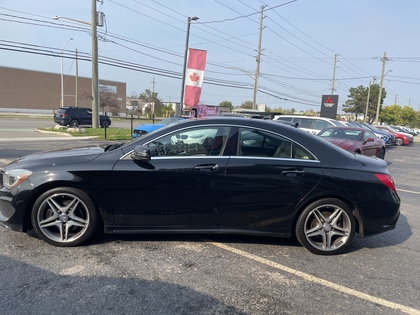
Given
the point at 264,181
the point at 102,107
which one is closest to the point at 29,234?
the point at 264,181

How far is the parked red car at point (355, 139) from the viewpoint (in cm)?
1087

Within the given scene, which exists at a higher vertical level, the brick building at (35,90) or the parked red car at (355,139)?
the brick building at (35,90)

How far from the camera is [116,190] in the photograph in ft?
12.2

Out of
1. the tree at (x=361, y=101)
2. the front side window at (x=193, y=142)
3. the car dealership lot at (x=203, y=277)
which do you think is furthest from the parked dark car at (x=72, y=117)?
the tree at (x=361, y=101)

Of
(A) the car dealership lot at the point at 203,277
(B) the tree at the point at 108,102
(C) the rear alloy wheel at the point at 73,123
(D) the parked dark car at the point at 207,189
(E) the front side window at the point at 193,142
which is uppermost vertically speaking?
(B) the tree at the point at 108,102

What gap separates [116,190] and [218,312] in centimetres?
174

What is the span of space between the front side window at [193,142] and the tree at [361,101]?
86.7m

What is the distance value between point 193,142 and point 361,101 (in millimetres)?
88547

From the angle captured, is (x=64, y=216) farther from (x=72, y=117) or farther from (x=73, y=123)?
(x=73, y=123)

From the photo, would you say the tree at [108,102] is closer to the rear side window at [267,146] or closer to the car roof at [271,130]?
the car roof at [271,130]

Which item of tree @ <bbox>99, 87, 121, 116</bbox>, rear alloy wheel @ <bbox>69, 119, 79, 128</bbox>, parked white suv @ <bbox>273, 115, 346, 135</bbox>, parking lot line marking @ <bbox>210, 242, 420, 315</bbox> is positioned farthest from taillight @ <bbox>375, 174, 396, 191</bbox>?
tree @ <bbox>99, 87, 121, 116</bbox>

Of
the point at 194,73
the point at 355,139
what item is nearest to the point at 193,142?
the point at 355,139

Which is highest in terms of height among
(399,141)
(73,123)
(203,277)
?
(399,141)

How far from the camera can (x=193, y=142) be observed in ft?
12.9
